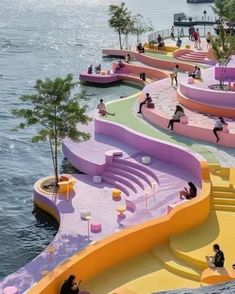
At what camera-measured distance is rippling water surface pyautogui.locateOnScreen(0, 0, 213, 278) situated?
2208cm

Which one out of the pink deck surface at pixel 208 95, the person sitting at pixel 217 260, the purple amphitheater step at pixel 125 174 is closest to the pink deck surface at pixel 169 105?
the pink deck surface at pixel 208 95

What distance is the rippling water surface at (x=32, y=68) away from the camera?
22078mm

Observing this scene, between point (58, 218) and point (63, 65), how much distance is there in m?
33.5

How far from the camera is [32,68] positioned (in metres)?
53.3

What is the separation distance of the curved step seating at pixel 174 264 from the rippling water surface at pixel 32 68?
4672 mm

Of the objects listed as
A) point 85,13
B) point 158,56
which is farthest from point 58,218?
point 85,13

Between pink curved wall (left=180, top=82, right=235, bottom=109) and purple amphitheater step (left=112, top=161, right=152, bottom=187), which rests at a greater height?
pink curved wall (left=180, top=82, right=235, bottom=109)

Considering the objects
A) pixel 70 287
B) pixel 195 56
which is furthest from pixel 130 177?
pixel 195 56

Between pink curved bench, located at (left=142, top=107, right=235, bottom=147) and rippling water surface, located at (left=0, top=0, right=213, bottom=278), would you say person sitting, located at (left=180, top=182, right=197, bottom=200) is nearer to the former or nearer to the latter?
rippling water surface, located at (left=0, top=0, right=213, bottom=278)

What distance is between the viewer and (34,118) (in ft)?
78.0

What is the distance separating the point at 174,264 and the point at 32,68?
1514 inches

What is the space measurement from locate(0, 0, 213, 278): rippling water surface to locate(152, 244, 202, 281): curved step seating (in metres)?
4.67

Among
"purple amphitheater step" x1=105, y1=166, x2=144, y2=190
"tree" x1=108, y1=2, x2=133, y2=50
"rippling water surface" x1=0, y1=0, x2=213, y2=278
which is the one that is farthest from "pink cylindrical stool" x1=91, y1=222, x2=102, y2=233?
"tree" x1=108, y1=2, x2=133, y2=50

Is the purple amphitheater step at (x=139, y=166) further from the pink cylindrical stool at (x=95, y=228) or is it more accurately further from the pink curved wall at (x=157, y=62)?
the pink curved wall at (x=157, y=62)
